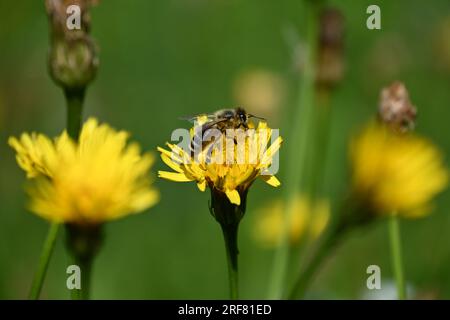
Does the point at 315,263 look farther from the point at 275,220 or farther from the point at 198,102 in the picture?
the point at 198,102

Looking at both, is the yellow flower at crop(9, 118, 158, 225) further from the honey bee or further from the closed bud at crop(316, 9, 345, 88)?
the closed bud at crop(316, 9, 345, 88)

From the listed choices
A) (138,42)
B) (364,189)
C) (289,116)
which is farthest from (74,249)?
(138,42)

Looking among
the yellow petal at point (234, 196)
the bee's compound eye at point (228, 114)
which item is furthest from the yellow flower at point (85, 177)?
the bee's compound eye at point (228, 114)

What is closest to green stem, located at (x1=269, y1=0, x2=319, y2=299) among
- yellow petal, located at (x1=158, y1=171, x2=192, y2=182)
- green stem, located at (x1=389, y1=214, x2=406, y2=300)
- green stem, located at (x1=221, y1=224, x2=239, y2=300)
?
green stem, located at (x1=389, y1=214, x2=406, y2=300)

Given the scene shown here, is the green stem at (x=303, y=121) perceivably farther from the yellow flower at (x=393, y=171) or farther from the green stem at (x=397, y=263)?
the green stem at (x=397, y=263)

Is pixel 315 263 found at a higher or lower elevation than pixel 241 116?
lower

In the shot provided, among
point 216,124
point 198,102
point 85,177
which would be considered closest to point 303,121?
point 216,124
